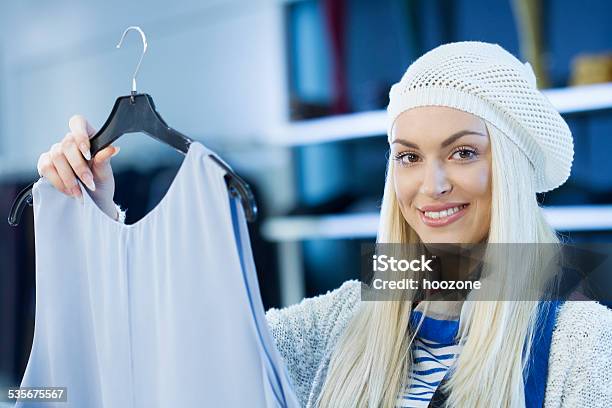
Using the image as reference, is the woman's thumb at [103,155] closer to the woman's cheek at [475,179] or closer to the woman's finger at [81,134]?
the woman's finger at [81,134]

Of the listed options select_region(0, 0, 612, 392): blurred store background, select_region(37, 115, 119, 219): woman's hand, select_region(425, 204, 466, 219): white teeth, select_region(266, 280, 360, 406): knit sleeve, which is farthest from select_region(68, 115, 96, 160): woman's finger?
select_region(0, 0, 612, 392): blurred store background

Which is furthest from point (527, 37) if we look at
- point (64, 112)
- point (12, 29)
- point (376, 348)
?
point (12, 29)

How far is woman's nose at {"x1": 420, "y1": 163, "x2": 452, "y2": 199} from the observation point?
118 centimetres

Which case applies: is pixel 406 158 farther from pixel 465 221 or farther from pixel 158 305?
pixel 158 305

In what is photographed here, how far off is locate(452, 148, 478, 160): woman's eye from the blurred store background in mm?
1326

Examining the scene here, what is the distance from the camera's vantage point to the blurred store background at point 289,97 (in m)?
2.52

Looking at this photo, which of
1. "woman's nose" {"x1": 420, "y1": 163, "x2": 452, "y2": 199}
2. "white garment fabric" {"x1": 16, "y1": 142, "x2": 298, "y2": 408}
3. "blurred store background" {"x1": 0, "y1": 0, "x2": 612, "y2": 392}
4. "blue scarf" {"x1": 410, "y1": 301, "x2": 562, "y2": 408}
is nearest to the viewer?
"white garment fabric" {"x1": 16, "y1": 142, "x2": 298, "y2": 408}

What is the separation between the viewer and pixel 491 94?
1.15 meters

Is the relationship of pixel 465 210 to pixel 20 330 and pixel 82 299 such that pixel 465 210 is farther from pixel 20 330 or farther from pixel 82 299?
pixel 20 330

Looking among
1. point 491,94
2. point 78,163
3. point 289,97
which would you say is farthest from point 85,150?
point 289,97

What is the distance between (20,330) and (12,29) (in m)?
1.85

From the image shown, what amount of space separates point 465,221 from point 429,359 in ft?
0.77

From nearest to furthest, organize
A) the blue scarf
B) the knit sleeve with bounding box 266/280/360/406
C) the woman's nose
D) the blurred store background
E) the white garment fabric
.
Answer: the white garment fabric, the blue scarf, the woman's nose, the knit sleeve with bounding box 266/280/360/406, the blurred store background

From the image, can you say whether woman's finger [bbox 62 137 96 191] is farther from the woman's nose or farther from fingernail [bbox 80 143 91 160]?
the woman's nose
